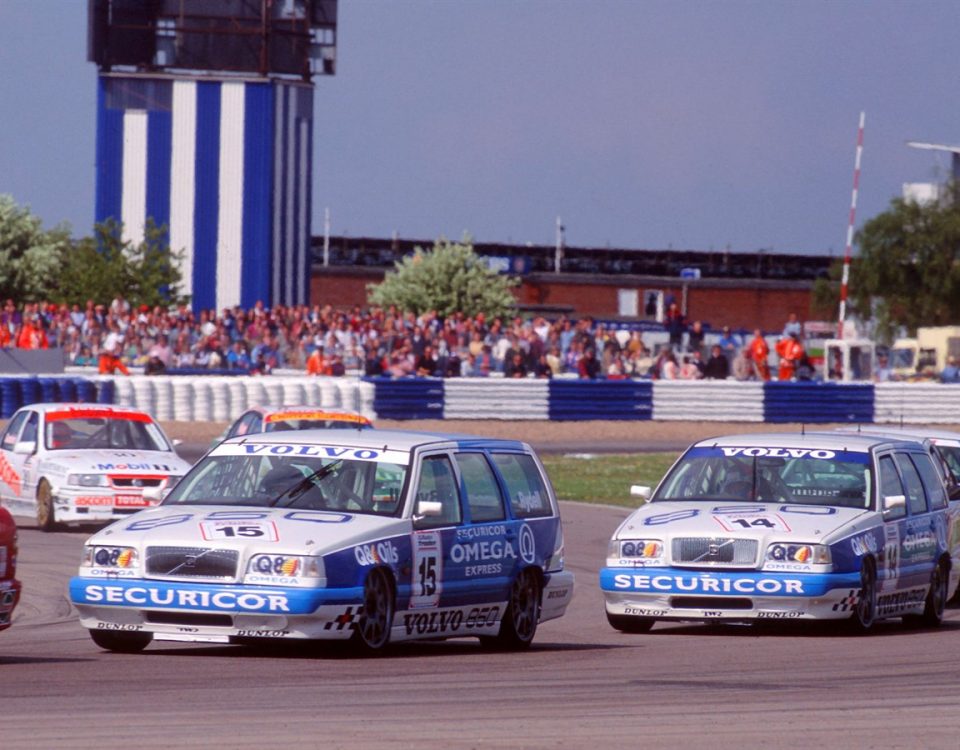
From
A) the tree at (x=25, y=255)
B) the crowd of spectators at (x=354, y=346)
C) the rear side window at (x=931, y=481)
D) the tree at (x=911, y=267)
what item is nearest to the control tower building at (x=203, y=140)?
the tree at (x=25, y=255)

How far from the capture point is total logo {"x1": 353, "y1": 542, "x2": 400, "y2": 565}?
33.4 feet

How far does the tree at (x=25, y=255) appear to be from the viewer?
6438cm

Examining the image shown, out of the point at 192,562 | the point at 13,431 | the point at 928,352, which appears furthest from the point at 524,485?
the point at 928,352

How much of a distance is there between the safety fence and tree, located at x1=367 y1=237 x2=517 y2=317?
26.7 metres

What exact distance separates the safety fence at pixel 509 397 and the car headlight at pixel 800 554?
2164 cm

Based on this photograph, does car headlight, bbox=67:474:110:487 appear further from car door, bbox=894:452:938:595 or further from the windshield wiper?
the windshield wiper

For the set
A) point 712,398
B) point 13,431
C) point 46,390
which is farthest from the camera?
point 712,398

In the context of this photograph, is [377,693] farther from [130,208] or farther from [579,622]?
[130,208]

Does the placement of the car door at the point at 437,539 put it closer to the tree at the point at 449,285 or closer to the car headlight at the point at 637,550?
the car headlight at the point at 637,550

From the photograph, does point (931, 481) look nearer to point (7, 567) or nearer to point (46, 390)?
point (7, 567)

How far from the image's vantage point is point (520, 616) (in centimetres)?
1178

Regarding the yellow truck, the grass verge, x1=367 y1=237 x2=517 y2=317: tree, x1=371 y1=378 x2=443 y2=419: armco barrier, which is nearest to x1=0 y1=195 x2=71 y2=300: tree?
x1=367 y1=237 x2=517 y2=317: tree

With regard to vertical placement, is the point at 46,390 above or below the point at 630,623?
above

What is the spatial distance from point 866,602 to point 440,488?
324 centimetres
